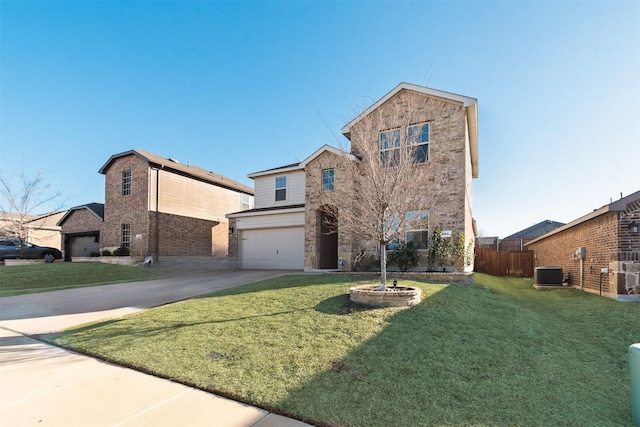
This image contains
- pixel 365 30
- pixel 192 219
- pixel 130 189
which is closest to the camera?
pixel 365 30

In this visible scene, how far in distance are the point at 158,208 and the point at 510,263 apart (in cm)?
2217

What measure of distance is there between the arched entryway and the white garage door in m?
1.79

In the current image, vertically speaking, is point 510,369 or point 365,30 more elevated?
point 365,30

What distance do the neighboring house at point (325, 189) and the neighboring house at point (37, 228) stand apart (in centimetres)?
1393

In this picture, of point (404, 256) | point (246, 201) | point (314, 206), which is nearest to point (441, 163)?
point (404, 256)

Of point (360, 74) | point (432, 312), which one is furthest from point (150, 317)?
point (360, 74)

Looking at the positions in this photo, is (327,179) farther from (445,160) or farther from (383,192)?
(383,192)

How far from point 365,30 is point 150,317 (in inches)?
431

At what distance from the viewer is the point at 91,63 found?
13258mm

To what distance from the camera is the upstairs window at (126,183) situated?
20.7 metres

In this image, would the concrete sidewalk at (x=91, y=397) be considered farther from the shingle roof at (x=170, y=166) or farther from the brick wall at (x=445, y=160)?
the shingle roof at (x=170, y=166)

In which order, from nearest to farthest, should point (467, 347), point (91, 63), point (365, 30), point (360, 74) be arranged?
point (467, 347) < point (360, 74) < point (365, 30) < point (91, 63)

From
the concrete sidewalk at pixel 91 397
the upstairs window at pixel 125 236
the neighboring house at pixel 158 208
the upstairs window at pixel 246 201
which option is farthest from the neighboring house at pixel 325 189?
the upstairs window at pixel 246 201

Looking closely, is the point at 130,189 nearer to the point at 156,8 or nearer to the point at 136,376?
the point at 156,8
